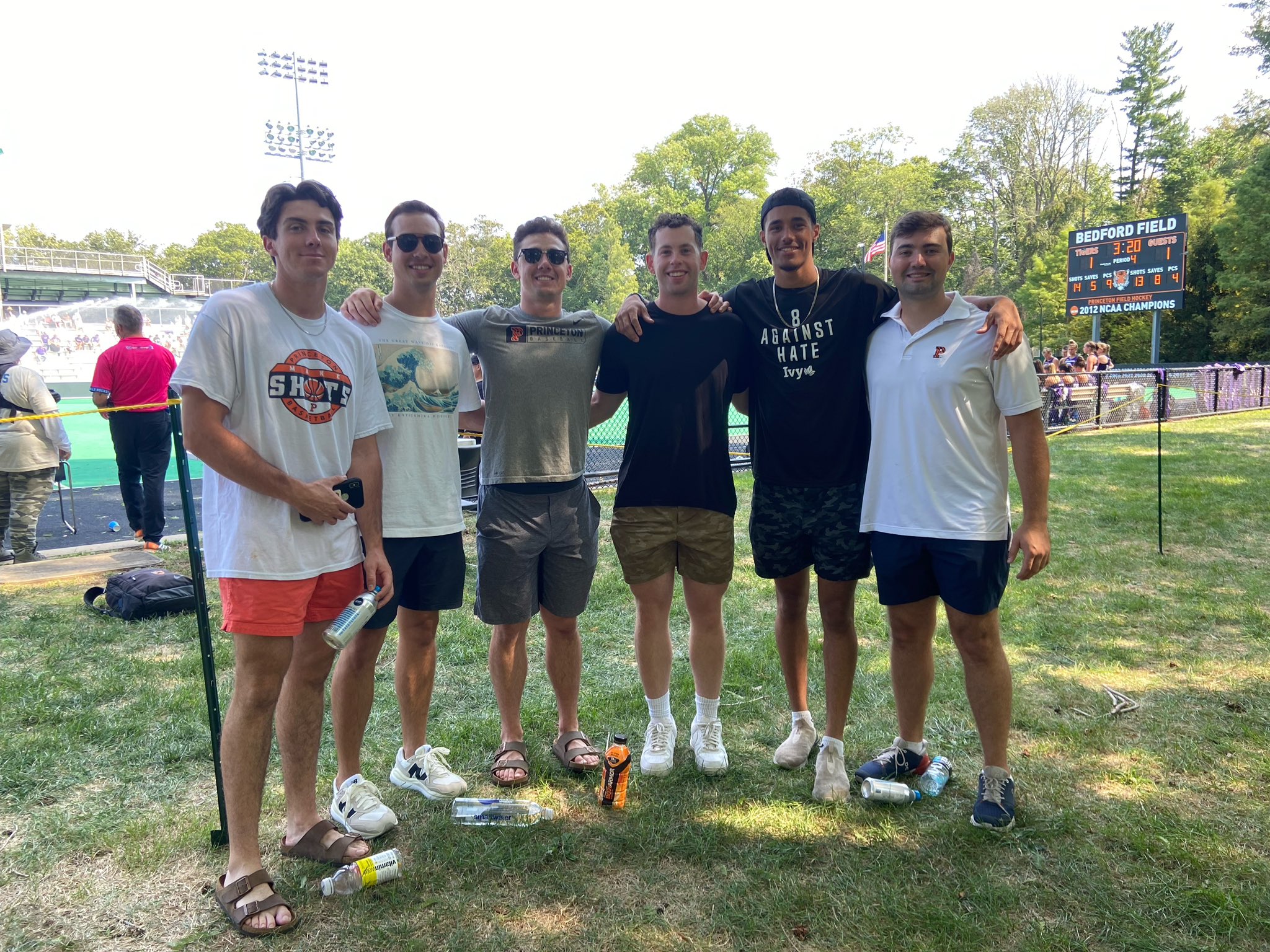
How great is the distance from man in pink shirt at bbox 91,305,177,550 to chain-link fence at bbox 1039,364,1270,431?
14479mm

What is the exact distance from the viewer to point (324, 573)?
2639 millimetres

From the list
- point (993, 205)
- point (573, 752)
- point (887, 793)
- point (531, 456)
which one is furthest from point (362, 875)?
point (993, 205)

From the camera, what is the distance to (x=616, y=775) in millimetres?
3176

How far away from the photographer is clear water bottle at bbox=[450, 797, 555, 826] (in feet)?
10.0

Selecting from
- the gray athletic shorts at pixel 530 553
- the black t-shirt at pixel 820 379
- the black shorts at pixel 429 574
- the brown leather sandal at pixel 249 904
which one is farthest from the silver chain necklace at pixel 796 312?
the brown leather sandal at pixel 249 904

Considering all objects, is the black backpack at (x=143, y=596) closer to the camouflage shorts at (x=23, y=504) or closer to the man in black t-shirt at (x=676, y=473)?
the camouflage shorts at (x=23, y=504)

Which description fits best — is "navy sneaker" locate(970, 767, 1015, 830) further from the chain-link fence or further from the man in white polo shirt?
the chain-link fence

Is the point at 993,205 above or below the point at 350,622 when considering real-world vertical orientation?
above

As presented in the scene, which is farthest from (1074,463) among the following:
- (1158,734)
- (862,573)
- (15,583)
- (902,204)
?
(902,204)

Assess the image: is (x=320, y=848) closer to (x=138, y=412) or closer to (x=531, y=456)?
(x=531, y=456)

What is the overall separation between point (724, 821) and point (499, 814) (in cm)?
88

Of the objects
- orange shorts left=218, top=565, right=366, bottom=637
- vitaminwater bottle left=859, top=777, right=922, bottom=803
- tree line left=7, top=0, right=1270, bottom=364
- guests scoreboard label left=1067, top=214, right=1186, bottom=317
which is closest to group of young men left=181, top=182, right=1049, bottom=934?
orange shorts left=218, top=565, right=366, bottom=637

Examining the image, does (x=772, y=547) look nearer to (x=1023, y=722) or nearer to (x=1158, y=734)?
(x=1023, y=722)

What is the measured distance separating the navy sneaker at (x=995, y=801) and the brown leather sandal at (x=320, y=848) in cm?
226
